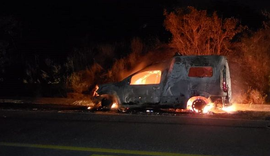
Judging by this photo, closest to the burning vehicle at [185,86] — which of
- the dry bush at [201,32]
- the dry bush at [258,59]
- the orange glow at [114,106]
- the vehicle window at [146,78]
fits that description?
the vehicle window at [146,78]

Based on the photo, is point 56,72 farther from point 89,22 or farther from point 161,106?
point 161,106

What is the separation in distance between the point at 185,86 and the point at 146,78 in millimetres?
1338

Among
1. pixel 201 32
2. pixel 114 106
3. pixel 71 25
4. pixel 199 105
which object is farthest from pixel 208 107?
pixel 71 25

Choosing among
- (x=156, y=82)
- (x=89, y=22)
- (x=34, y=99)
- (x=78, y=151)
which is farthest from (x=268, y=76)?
(x=89, y=22)

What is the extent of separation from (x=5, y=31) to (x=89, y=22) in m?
6.02

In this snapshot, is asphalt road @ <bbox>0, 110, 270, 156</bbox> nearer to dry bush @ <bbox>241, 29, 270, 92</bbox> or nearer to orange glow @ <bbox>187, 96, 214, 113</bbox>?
orange glow @ <bbox>187, 96, 214, 113</bbox>

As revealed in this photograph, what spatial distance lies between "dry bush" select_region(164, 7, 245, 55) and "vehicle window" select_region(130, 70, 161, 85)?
6.07 meters

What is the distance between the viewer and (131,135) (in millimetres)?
7785

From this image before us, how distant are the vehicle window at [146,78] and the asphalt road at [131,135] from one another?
149 centimetres

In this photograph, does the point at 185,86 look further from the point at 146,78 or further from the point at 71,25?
the point at 71,25

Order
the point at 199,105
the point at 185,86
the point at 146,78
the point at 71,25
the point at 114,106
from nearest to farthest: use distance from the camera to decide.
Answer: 1. the point at 199,105
2. the point at 185,86
3. the point at 146,78
4. the point at 114,106
5. the point at 71,25

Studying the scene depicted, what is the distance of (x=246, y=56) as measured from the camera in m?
15.9

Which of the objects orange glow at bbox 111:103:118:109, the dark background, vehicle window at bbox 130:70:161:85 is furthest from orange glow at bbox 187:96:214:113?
the dark background

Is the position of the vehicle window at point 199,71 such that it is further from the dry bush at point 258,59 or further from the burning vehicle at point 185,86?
the dry bush at point 258,59
